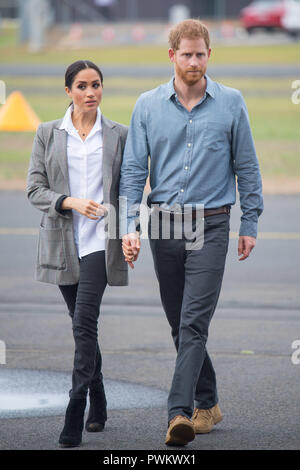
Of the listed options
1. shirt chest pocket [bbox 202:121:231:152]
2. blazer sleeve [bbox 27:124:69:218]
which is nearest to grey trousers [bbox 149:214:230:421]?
shirt chest pocket [bbox 202:121:231:152]

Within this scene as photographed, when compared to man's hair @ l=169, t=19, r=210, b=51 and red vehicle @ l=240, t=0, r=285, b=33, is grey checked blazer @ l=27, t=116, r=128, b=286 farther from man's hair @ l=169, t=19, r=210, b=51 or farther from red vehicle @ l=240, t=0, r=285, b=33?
red vehicle @ l=240, t=0, r=285, b=33

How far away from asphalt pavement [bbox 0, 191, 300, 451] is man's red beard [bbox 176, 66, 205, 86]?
1715 mm

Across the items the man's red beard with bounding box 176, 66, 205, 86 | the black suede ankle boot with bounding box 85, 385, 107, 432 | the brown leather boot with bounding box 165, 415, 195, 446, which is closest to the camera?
the brown leather boot with bounding box 165, 415, 195, 446

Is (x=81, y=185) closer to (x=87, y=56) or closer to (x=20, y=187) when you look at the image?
(x=20, y=187)

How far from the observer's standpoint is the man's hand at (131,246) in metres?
4.86

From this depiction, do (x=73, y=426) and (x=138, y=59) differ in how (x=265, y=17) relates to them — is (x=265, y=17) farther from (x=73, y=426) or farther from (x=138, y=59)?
(x=73, y=426)

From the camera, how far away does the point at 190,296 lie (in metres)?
4.84

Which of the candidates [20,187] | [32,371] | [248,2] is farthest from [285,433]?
[248,2]

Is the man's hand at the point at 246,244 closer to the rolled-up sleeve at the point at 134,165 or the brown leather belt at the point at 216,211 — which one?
the brown leather belt at the point at 216,211

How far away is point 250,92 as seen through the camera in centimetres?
2589

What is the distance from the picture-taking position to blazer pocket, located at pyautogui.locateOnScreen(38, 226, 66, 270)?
16.3 feet

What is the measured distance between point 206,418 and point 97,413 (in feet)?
1.78

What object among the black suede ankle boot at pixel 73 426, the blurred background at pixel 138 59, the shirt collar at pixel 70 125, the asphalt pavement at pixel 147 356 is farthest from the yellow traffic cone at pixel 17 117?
the black suede ankle boot at pixel 73 426

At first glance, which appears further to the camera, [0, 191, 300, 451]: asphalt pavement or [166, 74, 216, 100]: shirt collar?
[0, 191, 300, 451]: asphalt pavement
